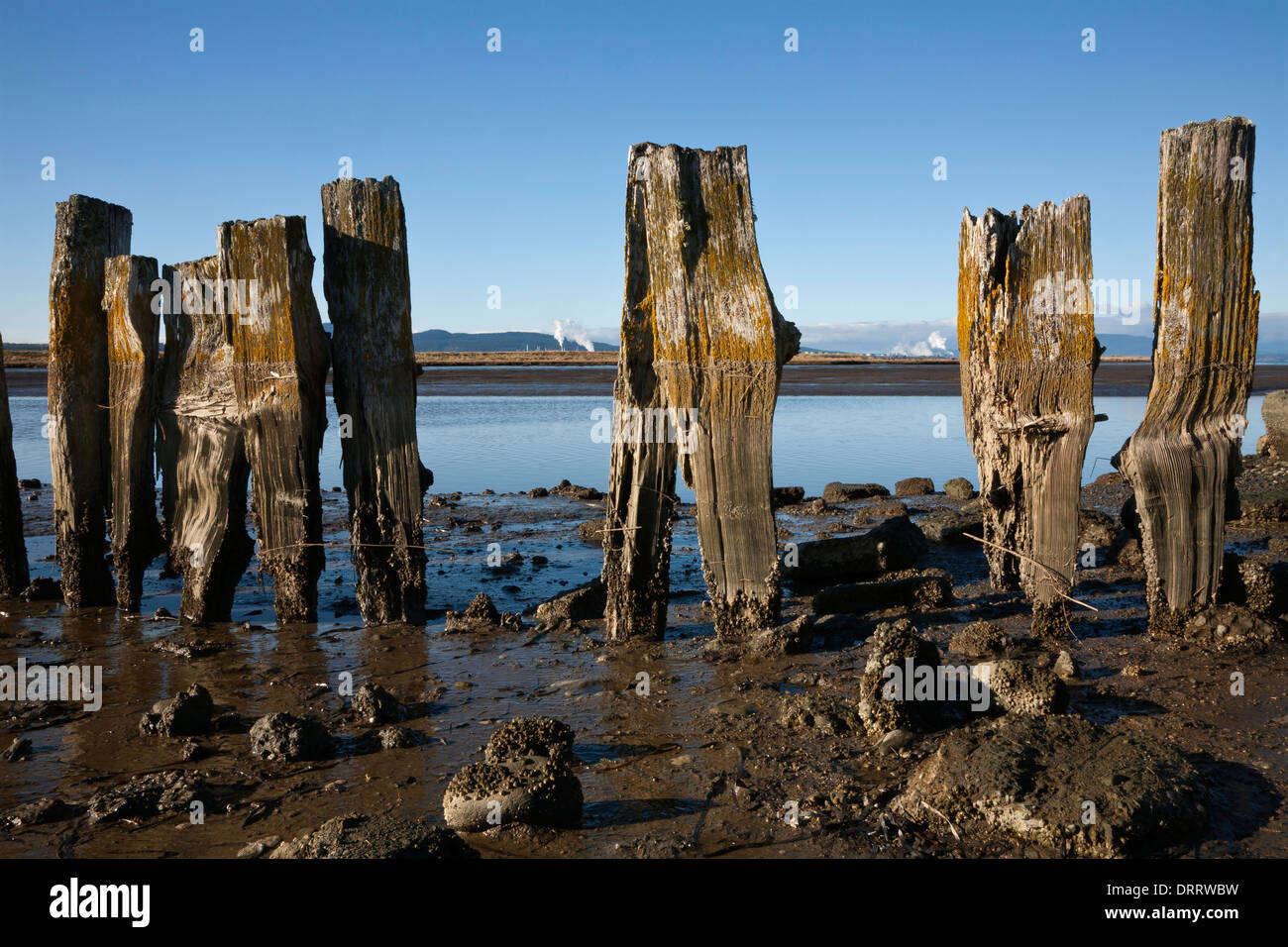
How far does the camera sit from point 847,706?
4.71 meters

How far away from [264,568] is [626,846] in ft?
13.3

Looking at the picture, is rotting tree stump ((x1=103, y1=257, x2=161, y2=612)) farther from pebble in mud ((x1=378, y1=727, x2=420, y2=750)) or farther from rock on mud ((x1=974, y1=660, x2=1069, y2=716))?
rock on mud ((x1=974, y1=660, x2=1069, y2=716))

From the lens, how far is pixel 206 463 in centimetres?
665

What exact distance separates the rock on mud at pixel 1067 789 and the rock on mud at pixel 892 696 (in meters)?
0.50

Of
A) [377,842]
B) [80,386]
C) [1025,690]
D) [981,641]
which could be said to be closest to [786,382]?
[80,386]

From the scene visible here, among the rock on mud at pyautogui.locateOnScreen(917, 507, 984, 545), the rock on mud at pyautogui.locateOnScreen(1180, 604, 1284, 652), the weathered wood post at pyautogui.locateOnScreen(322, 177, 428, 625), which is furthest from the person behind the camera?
the rock on mud at pyautogui.locateOnScreen(917, 507, 984, 545)

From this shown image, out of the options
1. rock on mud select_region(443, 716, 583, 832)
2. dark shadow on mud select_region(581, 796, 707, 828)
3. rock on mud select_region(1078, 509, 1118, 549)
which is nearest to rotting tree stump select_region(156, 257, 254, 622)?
rock on mud select_region(443, 716, 583, 832)

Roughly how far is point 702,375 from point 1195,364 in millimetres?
2875

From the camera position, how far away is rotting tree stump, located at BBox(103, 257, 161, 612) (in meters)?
6.94

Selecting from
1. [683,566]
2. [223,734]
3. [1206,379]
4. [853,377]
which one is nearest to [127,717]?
[223,734]

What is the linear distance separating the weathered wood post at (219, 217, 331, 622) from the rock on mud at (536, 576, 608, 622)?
1612 millimetres

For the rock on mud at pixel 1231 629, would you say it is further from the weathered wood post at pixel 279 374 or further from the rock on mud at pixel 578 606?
the weathered wood post at pixel 279 374

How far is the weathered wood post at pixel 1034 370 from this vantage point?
5.67 meters

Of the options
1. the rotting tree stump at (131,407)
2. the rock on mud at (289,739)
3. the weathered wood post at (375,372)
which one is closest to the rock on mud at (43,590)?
the rotting tree stump at (131,407)
